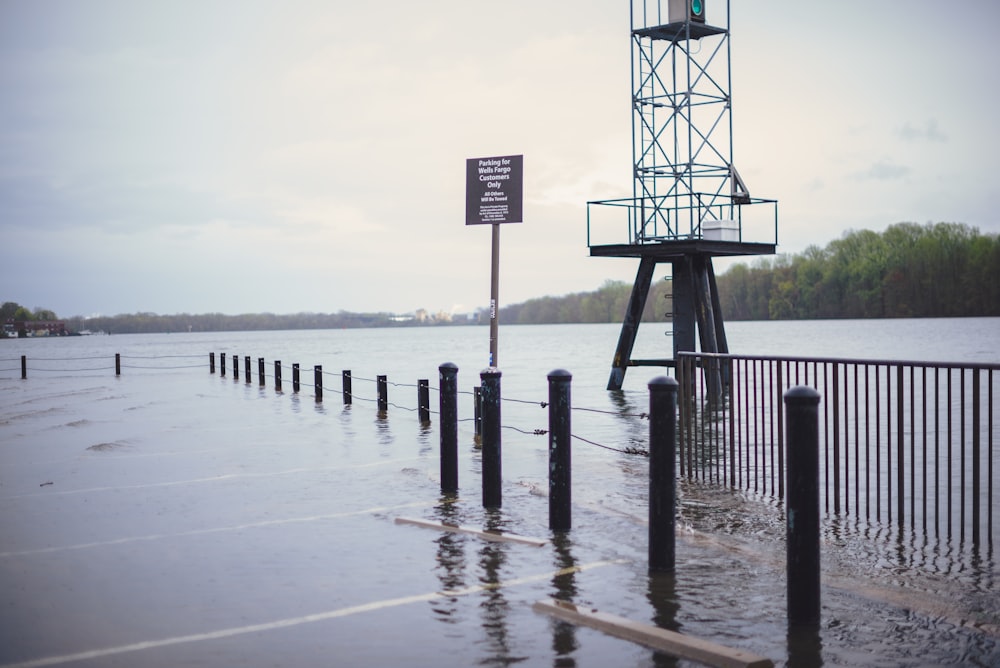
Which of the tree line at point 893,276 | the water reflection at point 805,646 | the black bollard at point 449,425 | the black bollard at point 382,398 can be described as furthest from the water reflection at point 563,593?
the tree line at point 893,276

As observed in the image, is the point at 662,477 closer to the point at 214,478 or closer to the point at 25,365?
the point at 214,478

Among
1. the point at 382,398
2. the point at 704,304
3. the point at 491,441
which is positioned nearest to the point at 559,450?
the point at 491,441

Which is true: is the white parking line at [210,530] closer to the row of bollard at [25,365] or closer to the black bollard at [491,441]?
the black bollard at [491,441]

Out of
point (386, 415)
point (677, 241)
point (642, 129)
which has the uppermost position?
point (642, 129)

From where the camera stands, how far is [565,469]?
7922mm

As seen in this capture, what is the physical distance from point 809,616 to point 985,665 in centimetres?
92

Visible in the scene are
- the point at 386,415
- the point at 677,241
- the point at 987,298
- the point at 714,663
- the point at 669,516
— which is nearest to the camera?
the point at 714,663

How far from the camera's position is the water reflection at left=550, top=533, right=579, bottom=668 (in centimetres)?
495

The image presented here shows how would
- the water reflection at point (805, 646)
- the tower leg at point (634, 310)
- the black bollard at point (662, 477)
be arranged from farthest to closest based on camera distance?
the tower leg at point (634, 310) < the black bollard at point (662, 477) < the water reflection at point (805, 646)

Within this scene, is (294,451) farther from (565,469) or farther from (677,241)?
(677,241)

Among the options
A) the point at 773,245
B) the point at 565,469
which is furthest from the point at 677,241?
the point at 565,469

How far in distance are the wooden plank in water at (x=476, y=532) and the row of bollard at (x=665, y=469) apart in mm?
527

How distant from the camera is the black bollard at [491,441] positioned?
351 inches

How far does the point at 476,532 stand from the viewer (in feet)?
25.9
